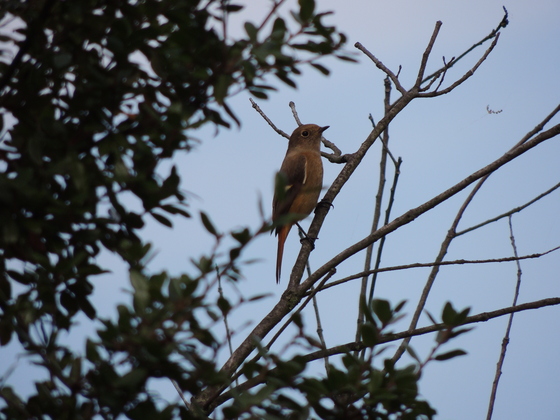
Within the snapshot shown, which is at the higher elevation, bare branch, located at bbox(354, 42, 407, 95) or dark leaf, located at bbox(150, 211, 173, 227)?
bare branch, located at bbox(354, 42, 407, 95)

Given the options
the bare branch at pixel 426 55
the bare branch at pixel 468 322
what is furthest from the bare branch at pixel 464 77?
the bare branch at pixel 468 322

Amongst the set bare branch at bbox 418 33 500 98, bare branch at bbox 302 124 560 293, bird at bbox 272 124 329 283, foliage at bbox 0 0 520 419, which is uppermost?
bird at bbox 272 124 329 283

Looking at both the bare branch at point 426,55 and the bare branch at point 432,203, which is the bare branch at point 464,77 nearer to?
the bare branch at point 426,55

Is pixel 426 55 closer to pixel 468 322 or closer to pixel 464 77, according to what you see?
pixel 464 77

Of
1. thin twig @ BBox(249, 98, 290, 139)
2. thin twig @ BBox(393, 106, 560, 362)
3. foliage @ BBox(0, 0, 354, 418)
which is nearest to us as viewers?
foliage @ BBox(0, 0, 354, 418)

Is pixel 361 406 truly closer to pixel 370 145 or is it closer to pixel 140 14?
pixel 140 14

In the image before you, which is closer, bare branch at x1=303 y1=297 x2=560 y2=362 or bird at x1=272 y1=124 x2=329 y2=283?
bare branch at x1=303 y1=297 x2=560 y2=362

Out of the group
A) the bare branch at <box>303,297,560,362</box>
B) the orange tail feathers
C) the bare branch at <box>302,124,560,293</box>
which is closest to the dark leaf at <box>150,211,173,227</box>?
the bare branch at <box>303,297,560,362</box>

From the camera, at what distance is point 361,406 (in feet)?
5.76

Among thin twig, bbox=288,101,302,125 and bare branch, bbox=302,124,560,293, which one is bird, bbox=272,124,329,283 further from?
bare branch, bbox=302,124,560,293

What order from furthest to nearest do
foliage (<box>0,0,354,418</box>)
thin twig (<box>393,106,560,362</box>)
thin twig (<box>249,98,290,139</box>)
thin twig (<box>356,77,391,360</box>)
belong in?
thin twig (<box>249,98,290,139</box>) → thin twig (<box>356,77,391,360</box>) → thin twig (<box>393,106,560,362</box>) → foliage (<box>0,0,354,418</box>)

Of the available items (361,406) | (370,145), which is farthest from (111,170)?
(370,145)

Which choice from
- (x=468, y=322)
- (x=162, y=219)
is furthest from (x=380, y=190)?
(x=162, y=219)

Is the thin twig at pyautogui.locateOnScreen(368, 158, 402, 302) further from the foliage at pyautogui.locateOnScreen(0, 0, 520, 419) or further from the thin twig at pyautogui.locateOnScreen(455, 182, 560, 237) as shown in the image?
the foliage at pyautogui.locateOnScreen(0, 0, 520, 419)
